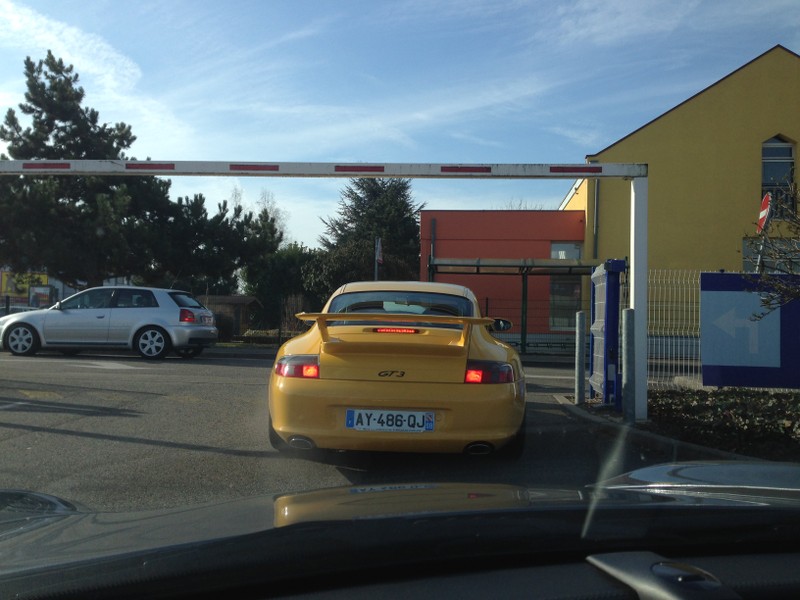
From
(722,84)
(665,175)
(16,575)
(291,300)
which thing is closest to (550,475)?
(16,575)

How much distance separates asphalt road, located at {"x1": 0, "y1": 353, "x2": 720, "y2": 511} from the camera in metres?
5.43

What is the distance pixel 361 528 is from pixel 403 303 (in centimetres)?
500

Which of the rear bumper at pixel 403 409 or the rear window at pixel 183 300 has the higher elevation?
the rear window at pixel 183 300

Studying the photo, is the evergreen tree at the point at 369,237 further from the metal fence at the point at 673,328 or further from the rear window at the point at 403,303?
the rear window at the point at 403,303

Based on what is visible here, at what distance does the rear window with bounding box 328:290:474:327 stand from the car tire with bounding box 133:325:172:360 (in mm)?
9251

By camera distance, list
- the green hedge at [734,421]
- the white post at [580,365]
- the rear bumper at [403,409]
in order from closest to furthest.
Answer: the rear bumper at [403,409], the green hedge at [734,421], the white post at [580,365]

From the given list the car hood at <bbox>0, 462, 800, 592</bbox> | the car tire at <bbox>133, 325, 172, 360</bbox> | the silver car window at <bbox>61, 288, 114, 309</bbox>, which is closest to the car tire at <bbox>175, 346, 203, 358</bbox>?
the car tire at <bbox>133, 325, 172, 360</bbox>

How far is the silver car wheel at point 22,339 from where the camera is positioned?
15.5 metres

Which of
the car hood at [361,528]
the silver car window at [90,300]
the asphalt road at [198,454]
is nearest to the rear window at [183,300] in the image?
the silver car window at [90,300]

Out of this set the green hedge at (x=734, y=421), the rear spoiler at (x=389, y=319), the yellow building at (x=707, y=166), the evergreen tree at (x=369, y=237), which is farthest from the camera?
the evergreen tree at (x=369, y=237)

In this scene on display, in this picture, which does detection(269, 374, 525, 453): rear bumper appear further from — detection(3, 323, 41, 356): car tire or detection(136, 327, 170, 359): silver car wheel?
detection(3, 323, 41, 356): car tire

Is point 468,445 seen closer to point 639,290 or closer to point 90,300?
point 639,290

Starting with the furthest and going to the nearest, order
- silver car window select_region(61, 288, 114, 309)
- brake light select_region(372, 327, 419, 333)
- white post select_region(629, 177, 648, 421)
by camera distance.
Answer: silver car window select_region(61, 288, 114, 309), white post select_region(629, 177, 648, 421), brake light select_region(372, 327, 419, 333)

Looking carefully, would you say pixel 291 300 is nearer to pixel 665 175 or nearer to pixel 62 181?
pixel 62 181
